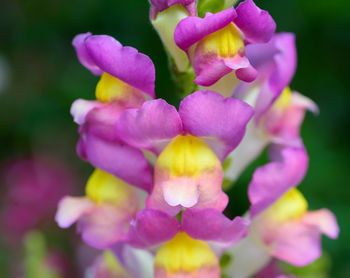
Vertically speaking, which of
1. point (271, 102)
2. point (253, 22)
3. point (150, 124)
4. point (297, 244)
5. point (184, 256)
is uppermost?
point (253, 22)

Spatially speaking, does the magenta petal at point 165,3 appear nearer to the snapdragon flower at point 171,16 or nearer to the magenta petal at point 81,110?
the snapdragon flower at point 171,16

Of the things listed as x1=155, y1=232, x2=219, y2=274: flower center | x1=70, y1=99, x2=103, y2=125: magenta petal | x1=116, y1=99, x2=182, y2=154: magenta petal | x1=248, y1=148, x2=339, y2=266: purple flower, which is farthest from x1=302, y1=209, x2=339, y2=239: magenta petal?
x1=70, y1=99, x2=103, y2=125: magenta petal

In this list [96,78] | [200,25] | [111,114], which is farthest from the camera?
[96,78]

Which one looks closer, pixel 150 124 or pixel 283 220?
pixel 150 124

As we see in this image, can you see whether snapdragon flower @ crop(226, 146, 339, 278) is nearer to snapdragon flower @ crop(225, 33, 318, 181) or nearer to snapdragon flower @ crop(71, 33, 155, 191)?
snapdragon flower @ crop(225, 33, 318, 181)

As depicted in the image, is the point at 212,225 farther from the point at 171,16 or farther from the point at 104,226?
the point at 171,16

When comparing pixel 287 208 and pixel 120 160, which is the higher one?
pixel 120 160

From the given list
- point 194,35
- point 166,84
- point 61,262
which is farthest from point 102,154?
point 166,84

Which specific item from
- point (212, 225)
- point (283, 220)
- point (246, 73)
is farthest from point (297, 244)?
point (246, 73)
